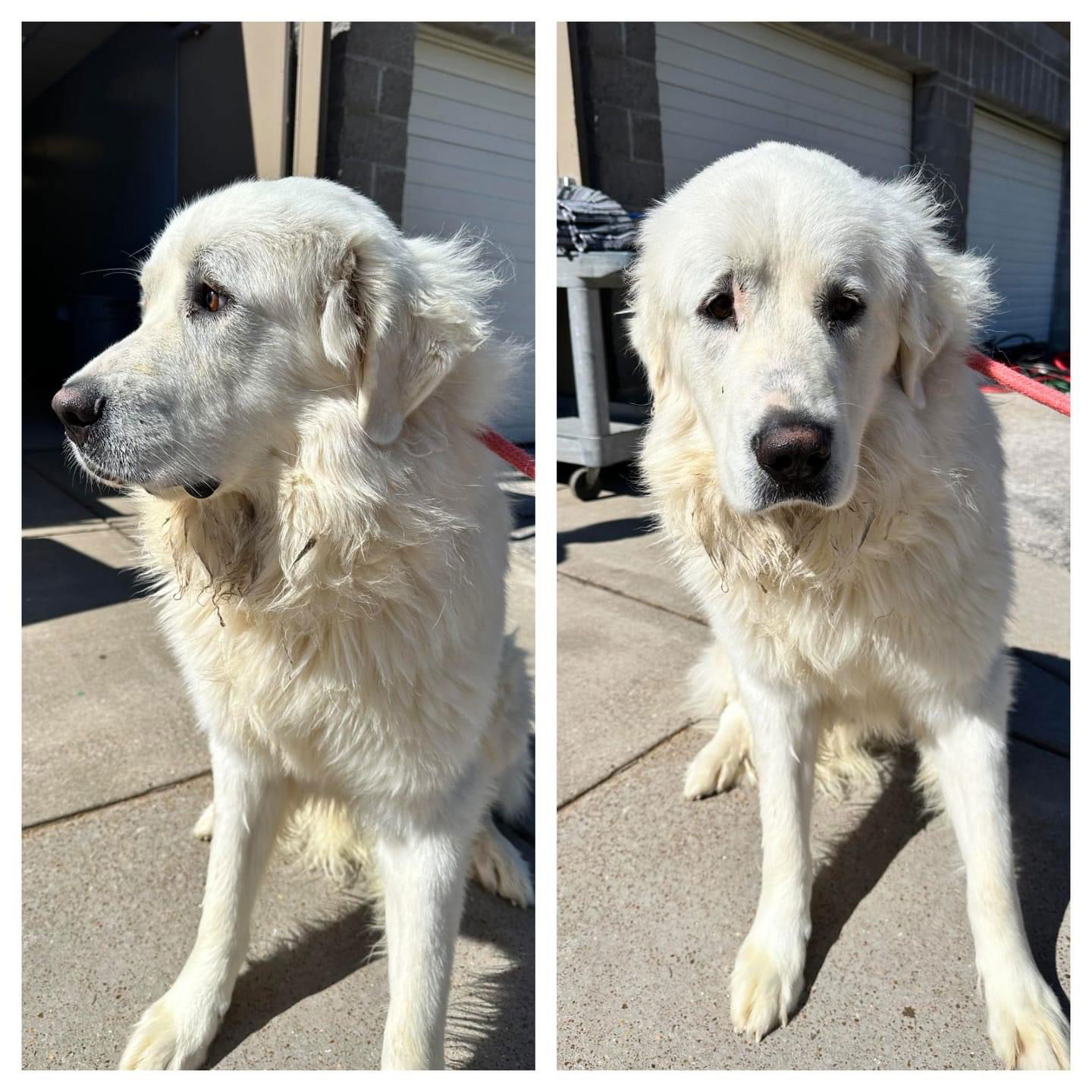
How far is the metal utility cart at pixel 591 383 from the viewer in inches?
153

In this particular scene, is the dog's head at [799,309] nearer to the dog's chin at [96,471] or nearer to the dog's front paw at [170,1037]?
the dog's chin at [96,471]

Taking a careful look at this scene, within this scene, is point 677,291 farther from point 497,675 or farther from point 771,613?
point 497,675

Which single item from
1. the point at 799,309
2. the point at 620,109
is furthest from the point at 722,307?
the point at 620,109

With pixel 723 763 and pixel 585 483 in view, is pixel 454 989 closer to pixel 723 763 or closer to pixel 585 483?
pixel 723 763

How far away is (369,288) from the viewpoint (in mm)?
1368

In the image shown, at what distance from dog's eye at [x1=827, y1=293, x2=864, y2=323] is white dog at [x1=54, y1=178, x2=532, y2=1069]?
0.60 m

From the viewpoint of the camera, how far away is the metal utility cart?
12.7ft

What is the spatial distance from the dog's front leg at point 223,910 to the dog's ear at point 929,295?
149 centimetres

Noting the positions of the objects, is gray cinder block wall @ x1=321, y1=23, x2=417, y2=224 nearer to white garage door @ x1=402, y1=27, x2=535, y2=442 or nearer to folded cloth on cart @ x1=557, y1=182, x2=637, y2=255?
white garage door @ x1=402, y1=27, x2=535, y2=442

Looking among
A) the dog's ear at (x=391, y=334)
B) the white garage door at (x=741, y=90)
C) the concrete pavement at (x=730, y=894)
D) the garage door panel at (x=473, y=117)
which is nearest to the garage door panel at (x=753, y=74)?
the white garage door at (x=741, y=90)

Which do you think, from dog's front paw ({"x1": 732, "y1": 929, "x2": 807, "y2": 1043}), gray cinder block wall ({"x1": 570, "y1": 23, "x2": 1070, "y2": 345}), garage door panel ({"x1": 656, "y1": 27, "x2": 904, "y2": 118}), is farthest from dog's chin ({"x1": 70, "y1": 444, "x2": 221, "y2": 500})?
garage door panel ({"x1": 656, "y1": 27, "x2": 904, "y2": 118})

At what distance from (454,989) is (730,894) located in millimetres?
662

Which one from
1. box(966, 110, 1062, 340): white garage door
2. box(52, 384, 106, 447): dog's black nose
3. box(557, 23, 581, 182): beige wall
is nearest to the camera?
box(52, 384, 106, 447): dog's black nose

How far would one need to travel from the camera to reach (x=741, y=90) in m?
5.53
